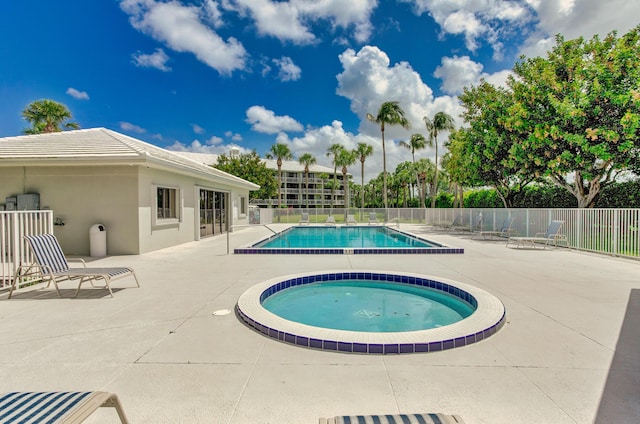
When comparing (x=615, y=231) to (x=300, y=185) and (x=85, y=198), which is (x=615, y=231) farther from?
(x=300, y=185)

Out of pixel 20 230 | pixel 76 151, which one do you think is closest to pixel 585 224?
pixel 20 230

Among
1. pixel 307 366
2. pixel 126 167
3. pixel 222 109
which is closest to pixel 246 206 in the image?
pixel 222 109

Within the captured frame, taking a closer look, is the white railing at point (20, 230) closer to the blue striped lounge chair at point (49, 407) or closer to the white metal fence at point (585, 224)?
the blue striped lounge chair at point (49, 407)

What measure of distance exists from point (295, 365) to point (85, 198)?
980cm

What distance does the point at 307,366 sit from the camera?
2.83m

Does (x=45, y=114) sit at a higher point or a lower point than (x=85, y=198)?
higher

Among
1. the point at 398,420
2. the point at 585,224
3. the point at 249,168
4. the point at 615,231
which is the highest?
the point at 249,168

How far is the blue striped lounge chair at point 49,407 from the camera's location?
1.39 m

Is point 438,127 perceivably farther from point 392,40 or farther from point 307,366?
point 307,366

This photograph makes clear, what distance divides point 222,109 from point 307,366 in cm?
2832

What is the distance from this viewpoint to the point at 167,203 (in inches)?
449

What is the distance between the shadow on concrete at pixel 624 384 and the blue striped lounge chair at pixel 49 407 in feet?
10.1

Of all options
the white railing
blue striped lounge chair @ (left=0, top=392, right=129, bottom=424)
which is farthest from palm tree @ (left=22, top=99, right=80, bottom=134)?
blue striped lounge chair @ (left=0, top=392, right=129, bottom=424)

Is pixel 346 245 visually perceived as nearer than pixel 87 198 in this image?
No
